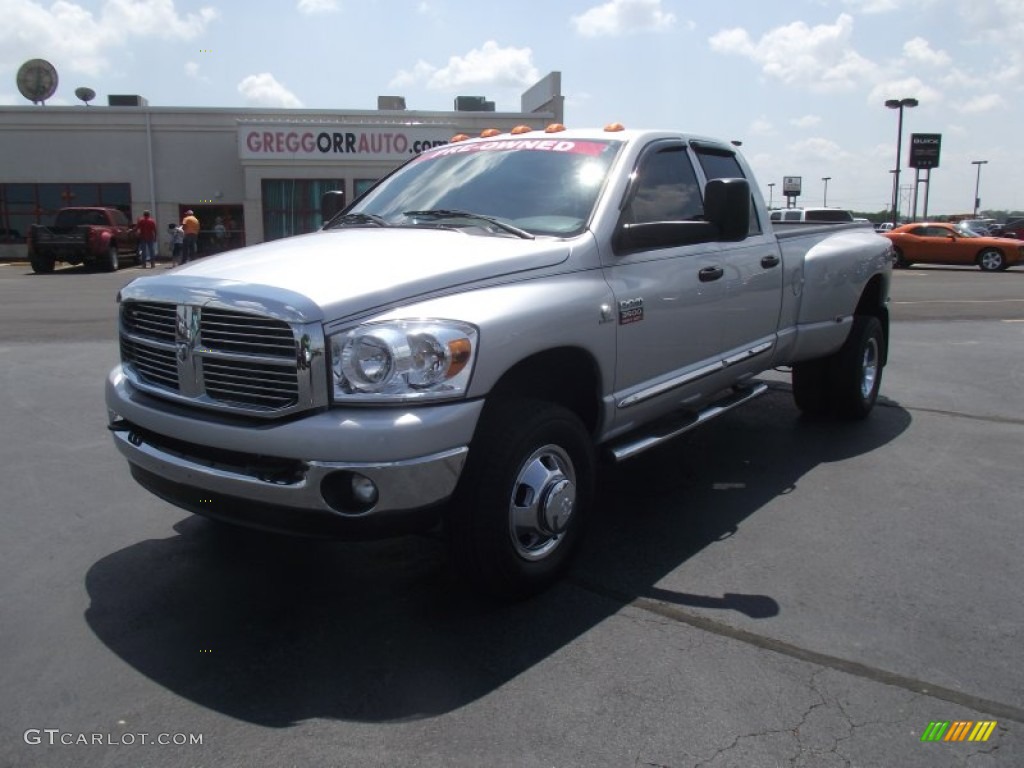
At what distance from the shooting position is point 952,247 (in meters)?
26.2

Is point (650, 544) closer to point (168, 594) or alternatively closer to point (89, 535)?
point (168, 594)

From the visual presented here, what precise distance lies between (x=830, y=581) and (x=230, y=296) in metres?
2.80

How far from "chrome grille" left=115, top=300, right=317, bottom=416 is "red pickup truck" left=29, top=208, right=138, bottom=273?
23335 millimetres

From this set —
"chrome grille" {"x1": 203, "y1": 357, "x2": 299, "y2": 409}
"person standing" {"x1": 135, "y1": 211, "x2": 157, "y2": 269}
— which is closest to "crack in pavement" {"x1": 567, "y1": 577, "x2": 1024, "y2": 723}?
"chrome grille" {"x1": 203, "y1": 357, "x2": 299, "y2": 409}

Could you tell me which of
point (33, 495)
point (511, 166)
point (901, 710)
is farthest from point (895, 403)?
point (33, 495)

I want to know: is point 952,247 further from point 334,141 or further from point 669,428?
point 669,428

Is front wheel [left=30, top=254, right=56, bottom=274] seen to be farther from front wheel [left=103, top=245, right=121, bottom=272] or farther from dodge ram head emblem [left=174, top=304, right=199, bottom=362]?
dodge ram head emblem [left=174, top=304, right=199, bottom=362]

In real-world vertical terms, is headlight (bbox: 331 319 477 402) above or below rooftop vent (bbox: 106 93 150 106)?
below

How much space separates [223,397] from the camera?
327cm

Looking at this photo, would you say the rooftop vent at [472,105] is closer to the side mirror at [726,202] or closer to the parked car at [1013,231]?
the parked car at [1013,231]

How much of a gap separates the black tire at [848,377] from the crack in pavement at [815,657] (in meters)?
3.57

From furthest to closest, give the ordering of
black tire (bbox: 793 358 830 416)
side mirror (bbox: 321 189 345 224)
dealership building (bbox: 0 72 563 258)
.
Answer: dealership building (bbox: 0 72 563 258) → black tire (bbox: 793 358 830 416) → side mirror (bbox: 321 189 345 224)

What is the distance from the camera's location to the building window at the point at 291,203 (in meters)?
31.7

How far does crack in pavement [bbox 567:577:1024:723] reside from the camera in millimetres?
2904
